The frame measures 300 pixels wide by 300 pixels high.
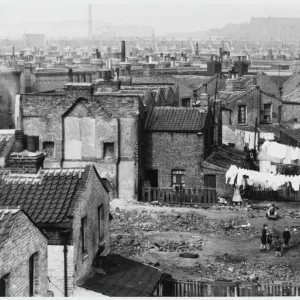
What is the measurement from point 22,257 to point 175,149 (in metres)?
32.9

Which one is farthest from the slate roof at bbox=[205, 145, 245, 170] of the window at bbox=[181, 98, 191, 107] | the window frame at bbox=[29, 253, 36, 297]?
the window frame at bbox=[29, 253, 36, 297]

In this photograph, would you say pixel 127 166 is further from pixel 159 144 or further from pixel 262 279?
pixel 262 279

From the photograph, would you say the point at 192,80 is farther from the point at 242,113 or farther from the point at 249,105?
the point at 249,105

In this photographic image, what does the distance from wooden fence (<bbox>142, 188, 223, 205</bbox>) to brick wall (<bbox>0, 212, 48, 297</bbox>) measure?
28706mm

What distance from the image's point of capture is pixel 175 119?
51.0 m

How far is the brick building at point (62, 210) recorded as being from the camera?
21.5 m

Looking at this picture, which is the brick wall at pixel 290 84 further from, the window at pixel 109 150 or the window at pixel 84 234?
the window at pixel 84 234

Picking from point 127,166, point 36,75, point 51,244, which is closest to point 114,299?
point 51,244

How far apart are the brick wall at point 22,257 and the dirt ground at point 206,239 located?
11782 millimetres

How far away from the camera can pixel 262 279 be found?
30453 millimetres

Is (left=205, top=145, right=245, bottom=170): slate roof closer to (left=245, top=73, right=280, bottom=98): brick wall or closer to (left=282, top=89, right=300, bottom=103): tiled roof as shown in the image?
(left=282, top=89, right=300, bottom=103): tiled roof

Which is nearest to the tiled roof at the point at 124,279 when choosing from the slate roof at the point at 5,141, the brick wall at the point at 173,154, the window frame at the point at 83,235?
the window frame at the point at 83,235

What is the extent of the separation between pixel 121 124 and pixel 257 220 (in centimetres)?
1164

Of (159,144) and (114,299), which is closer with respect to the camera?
(114,299)
